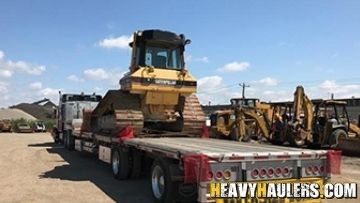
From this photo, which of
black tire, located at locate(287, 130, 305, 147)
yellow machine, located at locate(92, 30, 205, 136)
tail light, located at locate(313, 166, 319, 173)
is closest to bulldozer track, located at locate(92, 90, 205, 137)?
yellow machine, located at locate(92, 30, 205, 136)

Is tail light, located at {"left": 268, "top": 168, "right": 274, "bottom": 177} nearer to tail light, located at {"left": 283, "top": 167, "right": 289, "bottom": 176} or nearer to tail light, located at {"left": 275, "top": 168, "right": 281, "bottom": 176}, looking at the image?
tail light, located at {"left": 275, "top": 168, "right": 281, "bottom": 176}

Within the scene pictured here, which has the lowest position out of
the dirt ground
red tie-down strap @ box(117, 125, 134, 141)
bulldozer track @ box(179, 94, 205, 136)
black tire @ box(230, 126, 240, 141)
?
the dirt ground

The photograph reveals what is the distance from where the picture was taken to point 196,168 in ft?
23.6

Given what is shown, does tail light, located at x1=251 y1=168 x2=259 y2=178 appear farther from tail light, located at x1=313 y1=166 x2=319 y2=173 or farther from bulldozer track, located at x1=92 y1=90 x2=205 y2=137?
bulldozer track, located at x1=92 y1=90 x2=205 y2=137

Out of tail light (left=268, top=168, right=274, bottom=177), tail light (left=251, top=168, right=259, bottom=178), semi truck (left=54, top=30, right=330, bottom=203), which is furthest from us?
semi truck (left=54, top=30, right=330, bottom=203)

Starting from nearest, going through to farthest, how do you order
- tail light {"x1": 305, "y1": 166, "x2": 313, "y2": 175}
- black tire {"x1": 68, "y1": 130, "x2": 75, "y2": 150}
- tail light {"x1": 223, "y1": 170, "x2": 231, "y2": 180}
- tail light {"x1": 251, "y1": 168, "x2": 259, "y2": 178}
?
tail light {"x1": 223, "y1": 170, "x2": 231, "y2": 180} → tail light {"x1": 251, "y1": 168, "x2": 259, "y2": 178} → tail light {"x1": 305, "y1": 166, "x2": 313, "y2": 175} → black tire {"x1": 68, "y1": 130, "x2": 75, "y2": 150}

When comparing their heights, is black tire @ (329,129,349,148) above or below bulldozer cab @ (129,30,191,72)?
below

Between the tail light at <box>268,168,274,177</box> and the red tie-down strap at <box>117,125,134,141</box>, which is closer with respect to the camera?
the tail light at <box>268,168,274,177</box>

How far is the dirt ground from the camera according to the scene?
9.81 meters

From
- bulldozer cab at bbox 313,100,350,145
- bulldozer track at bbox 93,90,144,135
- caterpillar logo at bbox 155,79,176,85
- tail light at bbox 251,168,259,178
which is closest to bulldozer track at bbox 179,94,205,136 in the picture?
caterpillar logo at bbox 155,79,176,85

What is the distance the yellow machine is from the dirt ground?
1.57m

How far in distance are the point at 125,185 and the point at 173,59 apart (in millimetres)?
4547

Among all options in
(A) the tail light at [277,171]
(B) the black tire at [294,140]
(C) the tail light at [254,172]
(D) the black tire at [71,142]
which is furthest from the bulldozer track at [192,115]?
(D) the black tire at [71,142]

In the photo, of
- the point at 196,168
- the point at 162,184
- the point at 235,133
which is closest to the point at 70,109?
the point at 235,133
